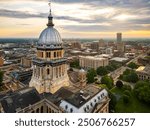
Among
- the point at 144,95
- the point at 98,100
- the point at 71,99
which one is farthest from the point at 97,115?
the point at 144,95

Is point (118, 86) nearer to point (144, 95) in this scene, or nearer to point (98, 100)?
point (144, 95)

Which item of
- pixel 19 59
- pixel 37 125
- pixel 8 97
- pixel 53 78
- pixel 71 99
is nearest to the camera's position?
pixel 37 125

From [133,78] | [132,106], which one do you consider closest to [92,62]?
[133,78]

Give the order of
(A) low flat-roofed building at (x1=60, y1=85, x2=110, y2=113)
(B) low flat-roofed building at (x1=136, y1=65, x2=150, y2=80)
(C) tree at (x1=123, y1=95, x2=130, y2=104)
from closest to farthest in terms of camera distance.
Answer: (A) low flat-roofed building at (x1=60, y1=85, x2=110, y2=113)
(C) tree at (x1=123, y1=95, x2=130, y2=104)
(B) low flat-roofed building at (x1=136, y1=65, x2=150, y2=80)

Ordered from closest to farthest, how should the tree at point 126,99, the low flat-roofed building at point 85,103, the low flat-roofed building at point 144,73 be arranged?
the low flat-roofed building at point 85,103 → the tree at point 126,99 → the low flat-roofed building at point 144,73

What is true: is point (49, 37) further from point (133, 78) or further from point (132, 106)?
point (133, 78)

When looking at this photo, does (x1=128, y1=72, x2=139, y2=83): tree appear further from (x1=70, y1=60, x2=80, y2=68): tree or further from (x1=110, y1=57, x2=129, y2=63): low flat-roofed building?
(x1=70, y1=60, x2=80, y2=68): tree

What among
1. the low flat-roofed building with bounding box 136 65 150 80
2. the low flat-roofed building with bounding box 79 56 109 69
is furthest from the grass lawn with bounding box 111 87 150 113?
the low flat-roofed building with bounding box 79 56 109 69

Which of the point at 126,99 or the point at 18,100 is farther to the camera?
the point at 126,99

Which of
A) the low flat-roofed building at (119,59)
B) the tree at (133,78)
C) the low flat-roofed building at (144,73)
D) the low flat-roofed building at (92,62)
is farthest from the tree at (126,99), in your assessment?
the low flat-roofed building at (119,59)

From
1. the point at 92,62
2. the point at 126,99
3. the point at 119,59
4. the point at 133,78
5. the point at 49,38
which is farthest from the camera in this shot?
the point at 119,59

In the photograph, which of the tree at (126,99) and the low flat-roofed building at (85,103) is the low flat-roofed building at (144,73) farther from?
the low flat-roofed building at (85,103)
